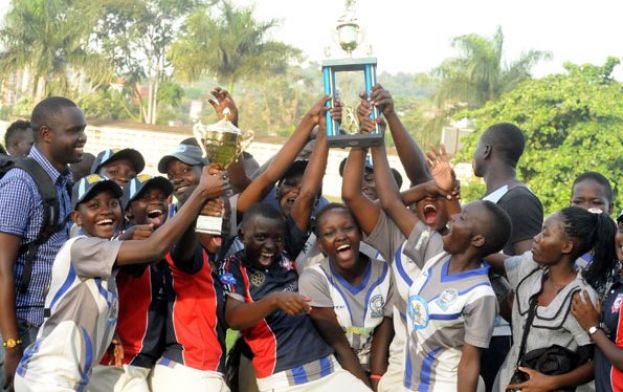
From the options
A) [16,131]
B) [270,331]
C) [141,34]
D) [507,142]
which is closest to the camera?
[270,331]

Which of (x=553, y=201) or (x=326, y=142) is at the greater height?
(x=326, y=142)

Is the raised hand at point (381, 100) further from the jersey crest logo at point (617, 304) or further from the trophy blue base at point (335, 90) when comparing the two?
the jersey crest logo at point (617, 304)

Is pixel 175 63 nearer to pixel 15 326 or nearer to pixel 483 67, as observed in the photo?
pixel 483 67

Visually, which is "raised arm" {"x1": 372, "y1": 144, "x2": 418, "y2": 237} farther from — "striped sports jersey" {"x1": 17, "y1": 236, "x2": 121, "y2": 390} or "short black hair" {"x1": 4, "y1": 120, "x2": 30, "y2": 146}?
"short black hair" {"x1": 4, "y1": 120, "x2": 30, "y2": 146}

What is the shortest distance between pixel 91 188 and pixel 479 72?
127 ft

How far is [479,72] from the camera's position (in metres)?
42.2

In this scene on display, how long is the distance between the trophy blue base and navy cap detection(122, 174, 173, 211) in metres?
1.00

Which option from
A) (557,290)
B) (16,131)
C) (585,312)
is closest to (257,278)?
(557,290)

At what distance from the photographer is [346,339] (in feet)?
17.4

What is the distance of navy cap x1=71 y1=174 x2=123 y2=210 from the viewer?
4.80m

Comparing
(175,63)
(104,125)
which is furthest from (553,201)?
(175,63)

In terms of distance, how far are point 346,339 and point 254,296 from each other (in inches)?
22.9

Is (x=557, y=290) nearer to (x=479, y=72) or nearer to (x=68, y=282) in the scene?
(x=68, y=282)

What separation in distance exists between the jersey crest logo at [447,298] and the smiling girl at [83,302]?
4.26ft
